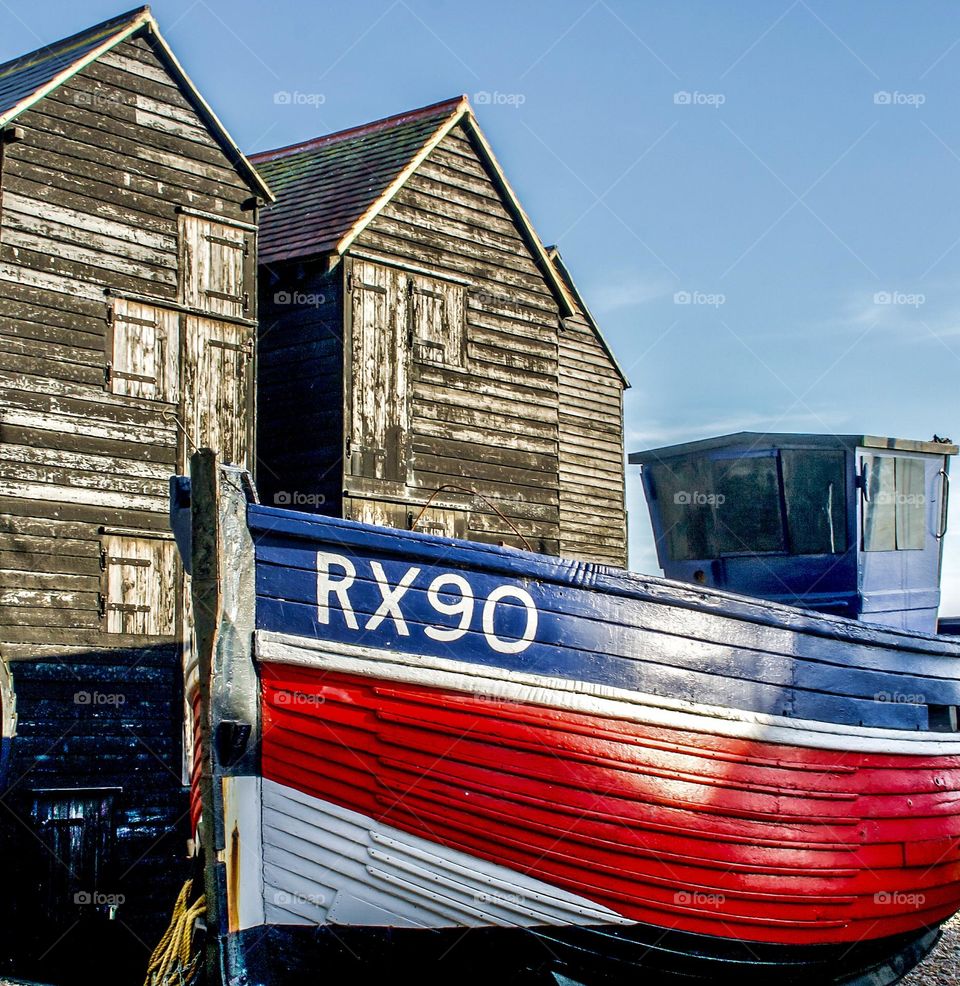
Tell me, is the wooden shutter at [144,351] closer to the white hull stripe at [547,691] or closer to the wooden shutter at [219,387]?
the wooden shutter at [219,387]

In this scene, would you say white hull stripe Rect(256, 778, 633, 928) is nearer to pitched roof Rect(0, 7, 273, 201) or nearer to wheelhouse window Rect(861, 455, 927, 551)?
wheelhouse window Rect(861, 455, 927, 551)

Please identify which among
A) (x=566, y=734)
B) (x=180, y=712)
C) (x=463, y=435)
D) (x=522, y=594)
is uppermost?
(x=463, y=435)

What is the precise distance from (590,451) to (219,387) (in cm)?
895

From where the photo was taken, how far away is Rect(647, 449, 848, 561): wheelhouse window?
412 inches

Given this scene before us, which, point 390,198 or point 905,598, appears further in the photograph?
point 390,198

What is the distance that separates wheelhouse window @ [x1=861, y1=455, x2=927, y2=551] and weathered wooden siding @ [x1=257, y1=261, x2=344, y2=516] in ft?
21.1

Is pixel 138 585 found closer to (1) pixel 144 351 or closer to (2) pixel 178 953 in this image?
(1) pixel 144 351

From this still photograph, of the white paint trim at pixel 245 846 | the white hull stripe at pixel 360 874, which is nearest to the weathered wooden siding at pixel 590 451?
the white hull stripe at pixel 360 874

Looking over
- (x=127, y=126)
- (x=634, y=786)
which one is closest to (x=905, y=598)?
(x=634, y=786)

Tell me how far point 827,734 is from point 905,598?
274cm

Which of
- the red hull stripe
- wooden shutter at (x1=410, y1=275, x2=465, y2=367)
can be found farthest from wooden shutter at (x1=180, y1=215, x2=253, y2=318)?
the red hull stripe

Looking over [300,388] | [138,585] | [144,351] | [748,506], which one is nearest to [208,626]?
[748,506]

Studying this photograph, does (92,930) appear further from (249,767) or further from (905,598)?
(905,598)

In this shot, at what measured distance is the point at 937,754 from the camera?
9.44m
